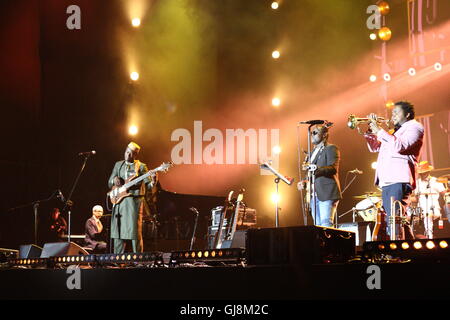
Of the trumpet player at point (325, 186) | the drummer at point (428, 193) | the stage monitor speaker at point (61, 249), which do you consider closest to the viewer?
the stage monitor speaker at point (61, 249)

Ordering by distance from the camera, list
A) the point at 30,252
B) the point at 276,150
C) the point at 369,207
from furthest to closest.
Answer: the point at 276,150
the point at 369,207
the point at 30,252

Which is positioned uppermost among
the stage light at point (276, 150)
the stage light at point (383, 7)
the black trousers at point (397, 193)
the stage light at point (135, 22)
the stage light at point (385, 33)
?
the stage light at point (383, 7)

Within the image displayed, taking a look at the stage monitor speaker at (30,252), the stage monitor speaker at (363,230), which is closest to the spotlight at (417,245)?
the stage monitor speaker at (363,230)

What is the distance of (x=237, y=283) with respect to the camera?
376 cm

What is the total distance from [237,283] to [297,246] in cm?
48

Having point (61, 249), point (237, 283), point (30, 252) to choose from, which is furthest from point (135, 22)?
point (237, 283)

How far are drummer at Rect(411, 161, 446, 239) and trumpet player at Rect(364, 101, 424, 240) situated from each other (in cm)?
522

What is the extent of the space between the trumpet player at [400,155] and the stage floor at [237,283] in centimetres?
206

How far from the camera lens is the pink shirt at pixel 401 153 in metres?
5.28

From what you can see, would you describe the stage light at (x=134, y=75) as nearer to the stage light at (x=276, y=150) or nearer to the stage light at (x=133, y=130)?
the stage light at (x=133, y=130)

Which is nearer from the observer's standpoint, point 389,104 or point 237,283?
point 237,283

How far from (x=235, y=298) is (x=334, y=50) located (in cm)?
968

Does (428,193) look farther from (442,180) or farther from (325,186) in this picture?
(325,186)

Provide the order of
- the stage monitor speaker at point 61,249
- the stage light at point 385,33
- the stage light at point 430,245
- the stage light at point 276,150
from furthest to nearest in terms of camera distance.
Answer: the stage light at point 276,150 → the stage light at point 385,33 → the stage monitor speaker at point 61,249 → the stage light at point 430,245
